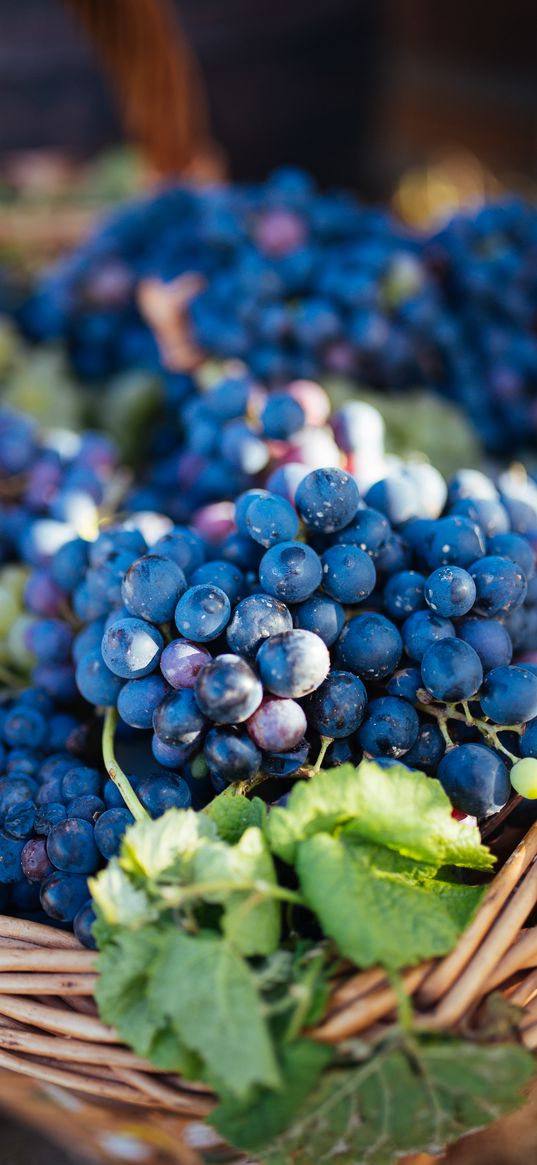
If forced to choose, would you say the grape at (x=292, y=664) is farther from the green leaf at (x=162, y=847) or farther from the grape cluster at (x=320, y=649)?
the green leaf at (x=162, y=847)

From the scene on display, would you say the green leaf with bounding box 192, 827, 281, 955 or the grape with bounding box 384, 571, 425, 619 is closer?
the green leaf with bounding box 192, 827, 281, 955

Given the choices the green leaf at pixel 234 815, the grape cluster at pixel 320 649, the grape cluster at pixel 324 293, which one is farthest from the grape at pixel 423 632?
the grape cluster at pixel 324 293

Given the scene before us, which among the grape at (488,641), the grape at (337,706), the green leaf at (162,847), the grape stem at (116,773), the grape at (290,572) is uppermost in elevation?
the grape at (290,572)

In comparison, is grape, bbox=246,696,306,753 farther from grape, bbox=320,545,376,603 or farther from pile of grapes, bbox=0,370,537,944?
grape, bbox=320,545,376,603

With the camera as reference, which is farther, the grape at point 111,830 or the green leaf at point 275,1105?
the grape at point 111,830

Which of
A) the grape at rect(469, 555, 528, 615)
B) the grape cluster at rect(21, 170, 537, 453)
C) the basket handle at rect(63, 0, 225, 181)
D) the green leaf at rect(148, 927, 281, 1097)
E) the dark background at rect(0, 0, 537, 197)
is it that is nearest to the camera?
the green leaf at rect(148, 927, 281, 1097)

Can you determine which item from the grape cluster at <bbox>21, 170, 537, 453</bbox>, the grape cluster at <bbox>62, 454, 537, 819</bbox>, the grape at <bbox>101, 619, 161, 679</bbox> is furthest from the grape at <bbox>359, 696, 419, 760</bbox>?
the grape cluster at <bbox>21, 170, 537, 453</bbox>

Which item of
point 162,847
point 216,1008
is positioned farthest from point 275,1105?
point 162,847
